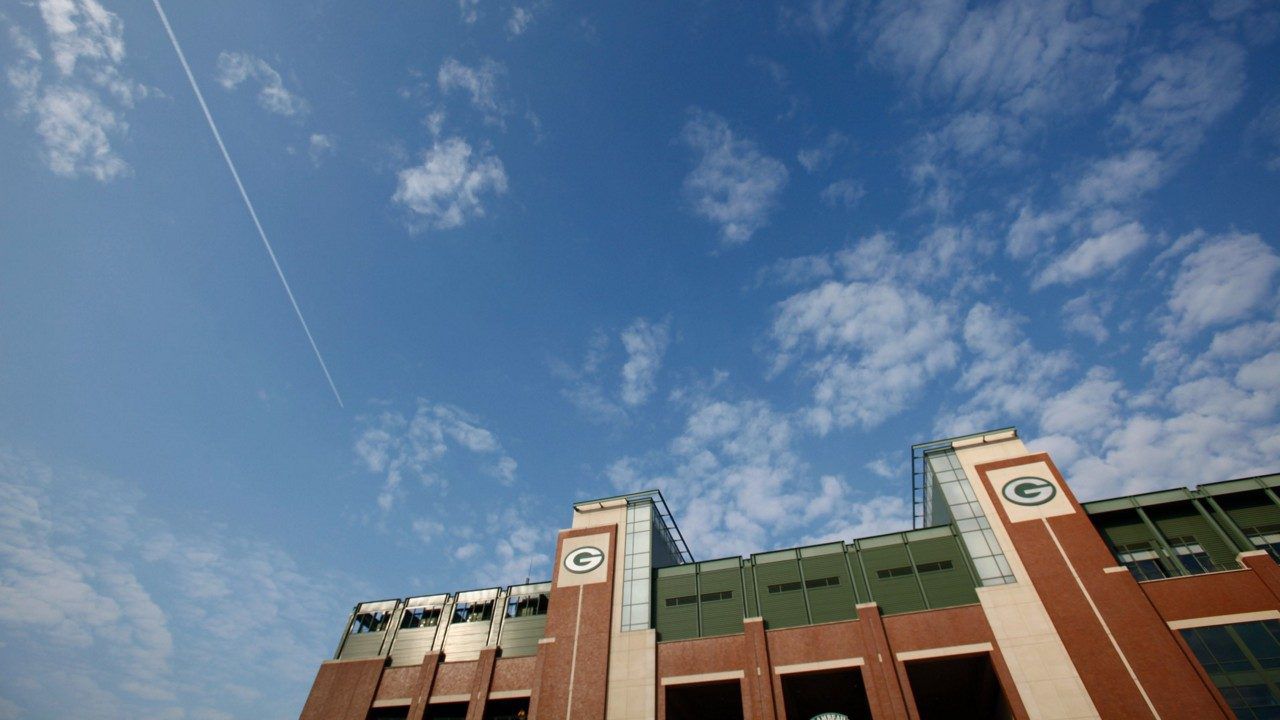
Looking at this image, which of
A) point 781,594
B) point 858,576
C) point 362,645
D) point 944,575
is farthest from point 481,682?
point 944,575

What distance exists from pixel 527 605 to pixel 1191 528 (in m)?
46.0

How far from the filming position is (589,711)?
128 ft

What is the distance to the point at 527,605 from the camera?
1916 inches

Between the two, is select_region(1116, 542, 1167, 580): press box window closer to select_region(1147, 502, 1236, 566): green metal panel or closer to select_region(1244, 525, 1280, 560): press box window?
select_region(1147, 502, 1236, 566): green metal panel

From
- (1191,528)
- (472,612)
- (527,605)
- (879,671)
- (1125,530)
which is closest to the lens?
(879,671)

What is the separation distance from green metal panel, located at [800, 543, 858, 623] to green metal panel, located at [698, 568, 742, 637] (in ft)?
16.1

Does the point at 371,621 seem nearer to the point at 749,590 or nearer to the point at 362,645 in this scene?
the point at 362,645

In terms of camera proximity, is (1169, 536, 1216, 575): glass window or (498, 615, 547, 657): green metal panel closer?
(1169, 536, 1216, 575): glass window

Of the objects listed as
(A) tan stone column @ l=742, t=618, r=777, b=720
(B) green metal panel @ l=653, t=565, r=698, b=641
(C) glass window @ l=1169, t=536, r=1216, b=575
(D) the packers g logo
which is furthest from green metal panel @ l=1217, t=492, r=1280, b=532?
(B) green metal panel @ l=653, t=565, r=698, b=641

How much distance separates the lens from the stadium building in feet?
107

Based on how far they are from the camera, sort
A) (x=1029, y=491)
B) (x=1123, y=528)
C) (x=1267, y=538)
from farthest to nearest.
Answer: (x=1029, y=491), (x=1123, y=528), (x=1267, y=538)

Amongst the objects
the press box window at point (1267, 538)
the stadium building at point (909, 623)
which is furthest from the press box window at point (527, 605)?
the press box window at point (1267, 538)

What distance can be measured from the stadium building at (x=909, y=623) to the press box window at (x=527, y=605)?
14 cm

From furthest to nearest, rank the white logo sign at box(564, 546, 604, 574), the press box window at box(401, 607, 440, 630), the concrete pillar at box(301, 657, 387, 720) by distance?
the press box window at box(401, 607, 440, 630) < the white logo sign at box(564, 546, 604, 574) < the concrete pillar at box(301, 657, 387, 720)
